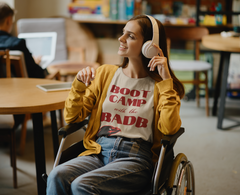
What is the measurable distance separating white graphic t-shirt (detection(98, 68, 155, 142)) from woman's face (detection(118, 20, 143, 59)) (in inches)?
5.6

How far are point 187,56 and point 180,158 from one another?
3034mm

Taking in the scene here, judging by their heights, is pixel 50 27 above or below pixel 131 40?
below

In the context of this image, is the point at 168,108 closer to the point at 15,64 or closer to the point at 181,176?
the point at 181,176

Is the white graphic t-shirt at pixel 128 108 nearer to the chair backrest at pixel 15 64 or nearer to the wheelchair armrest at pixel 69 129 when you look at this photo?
the wheelchair armrest at pixel 69 129

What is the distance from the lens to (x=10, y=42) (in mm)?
2340

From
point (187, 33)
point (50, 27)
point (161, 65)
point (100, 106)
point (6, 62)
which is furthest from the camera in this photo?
point (50, 27)

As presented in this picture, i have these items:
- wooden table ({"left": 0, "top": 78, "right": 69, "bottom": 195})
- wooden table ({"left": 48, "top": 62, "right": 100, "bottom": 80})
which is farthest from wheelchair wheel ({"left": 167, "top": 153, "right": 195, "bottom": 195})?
wooden table ({"left": 48, "top": 62, "right": 100, "bottom": 80})

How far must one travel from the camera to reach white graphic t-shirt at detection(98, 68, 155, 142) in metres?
1.32

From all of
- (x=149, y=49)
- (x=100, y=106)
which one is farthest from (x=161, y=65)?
(x=100, y=106)

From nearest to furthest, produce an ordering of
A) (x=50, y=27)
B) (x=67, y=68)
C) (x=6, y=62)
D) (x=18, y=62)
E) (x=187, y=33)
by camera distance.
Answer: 1. (x=6, y=62)
2. (x=18, y=62)
3. (x=67, y=68)
4. (x=187, y=33)
5. (x=50, y=27)

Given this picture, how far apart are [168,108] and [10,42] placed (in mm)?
1605

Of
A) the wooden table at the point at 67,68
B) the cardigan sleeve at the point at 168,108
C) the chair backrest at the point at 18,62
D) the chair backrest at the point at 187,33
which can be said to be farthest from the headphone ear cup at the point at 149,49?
the chair backrest at the point at 187,33

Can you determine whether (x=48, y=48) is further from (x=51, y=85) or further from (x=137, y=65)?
(x=137, y=65)

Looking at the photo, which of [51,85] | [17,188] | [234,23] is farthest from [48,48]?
[234,23]
